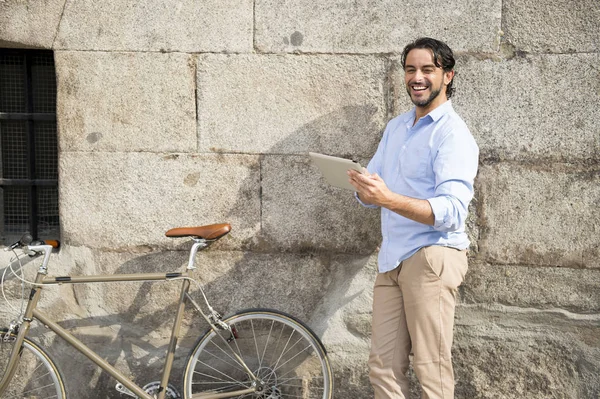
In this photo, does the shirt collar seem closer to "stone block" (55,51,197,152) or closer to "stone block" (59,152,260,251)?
"stone block" (59,152,260,251)

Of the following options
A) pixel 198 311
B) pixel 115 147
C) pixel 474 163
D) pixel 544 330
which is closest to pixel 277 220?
pixel 198 311

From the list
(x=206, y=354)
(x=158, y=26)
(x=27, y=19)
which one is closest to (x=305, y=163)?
(x=158, y=26)

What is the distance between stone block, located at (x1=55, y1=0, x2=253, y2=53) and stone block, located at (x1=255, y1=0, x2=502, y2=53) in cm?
14

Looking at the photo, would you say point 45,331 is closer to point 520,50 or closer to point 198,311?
point 198,311

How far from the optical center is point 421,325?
3.02m

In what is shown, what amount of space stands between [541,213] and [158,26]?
246 cm

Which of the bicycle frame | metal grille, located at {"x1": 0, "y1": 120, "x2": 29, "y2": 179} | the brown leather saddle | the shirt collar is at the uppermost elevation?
the shirt collar

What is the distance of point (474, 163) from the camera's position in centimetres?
296

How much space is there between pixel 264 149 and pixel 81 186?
1109 mm

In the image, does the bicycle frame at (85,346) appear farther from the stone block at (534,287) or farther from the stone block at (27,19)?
the stone block at (534,287)

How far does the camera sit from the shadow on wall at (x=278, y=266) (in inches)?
151

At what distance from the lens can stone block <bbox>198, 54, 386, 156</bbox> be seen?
380 cm

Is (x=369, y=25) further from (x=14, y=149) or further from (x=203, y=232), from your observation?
(x=14, y=149)

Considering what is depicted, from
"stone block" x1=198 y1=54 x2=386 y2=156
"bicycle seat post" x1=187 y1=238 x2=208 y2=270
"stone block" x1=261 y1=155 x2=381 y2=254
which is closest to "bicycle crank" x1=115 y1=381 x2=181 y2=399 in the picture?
"bicycle seat post" x1=187 y1=238 x2=208 y2=270
